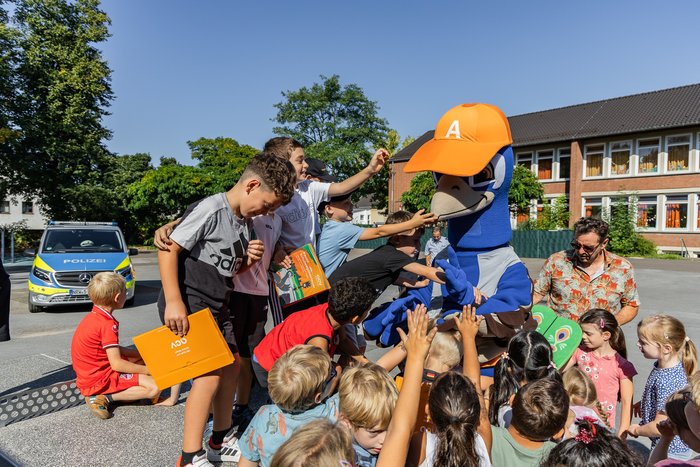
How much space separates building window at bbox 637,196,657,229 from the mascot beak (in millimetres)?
29669

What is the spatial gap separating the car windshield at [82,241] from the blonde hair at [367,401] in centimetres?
928

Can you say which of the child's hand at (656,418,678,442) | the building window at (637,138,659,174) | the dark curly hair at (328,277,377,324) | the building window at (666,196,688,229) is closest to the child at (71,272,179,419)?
the dark curly hair at (328,277,377,324)

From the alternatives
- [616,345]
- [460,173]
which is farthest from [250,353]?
[616,345]

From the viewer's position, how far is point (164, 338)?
8.77 ft

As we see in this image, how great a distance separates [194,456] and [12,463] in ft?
3.98

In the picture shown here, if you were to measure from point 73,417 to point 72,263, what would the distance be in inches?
248

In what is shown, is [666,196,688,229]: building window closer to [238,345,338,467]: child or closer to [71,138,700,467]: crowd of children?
[71,138,700,467]: crowd of children

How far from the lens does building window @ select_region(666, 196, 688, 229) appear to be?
2730 cm

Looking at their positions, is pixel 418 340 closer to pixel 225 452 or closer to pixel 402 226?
pixel 402 226

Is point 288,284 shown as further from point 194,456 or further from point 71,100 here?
point 71,100

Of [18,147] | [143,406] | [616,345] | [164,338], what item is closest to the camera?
[164,338]

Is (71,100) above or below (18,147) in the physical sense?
above

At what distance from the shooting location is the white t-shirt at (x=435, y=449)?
79.0 inches

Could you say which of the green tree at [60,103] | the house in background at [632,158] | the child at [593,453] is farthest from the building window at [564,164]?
the child at [593,453]
